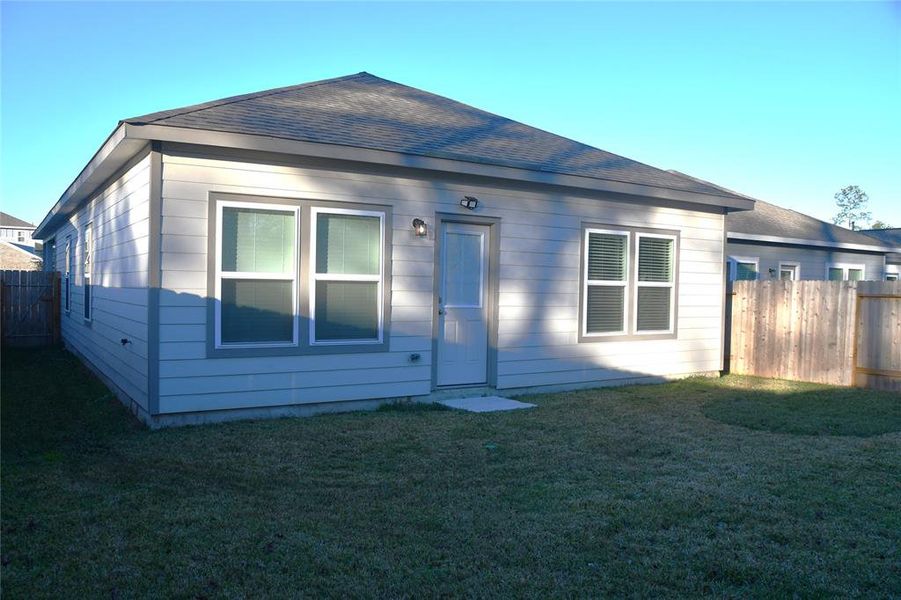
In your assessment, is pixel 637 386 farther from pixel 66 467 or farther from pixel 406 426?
→ pixel 66 467

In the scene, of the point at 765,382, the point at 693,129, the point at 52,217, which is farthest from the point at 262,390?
the point at 693,129

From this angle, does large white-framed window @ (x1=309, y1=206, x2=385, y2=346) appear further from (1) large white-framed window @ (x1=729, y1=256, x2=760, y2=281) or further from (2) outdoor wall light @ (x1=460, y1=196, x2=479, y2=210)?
(1) large white-framed window @ (x1=729, y1=256, x2=760, y2=281)

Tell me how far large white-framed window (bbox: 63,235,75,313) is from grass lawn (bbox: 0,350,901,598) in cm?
753

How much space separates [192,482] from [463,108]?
27.9 ft

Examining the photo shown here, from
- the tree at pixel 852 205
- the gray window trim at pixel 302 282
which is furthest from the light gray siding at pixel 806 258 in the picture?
the tree at pixel 852 205

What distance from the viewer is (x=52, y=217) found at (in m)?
15.4

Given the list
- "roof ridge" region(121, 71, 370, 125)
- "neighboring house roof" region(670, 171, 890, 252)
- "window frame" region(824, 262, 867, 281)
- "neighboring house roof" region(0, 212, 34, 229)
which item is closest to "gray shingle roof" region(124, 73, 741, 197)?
"roof ridge" region(121, 71, 370, 125)

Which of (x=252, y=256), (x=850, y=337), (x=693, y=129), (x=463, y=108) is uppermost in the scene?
(x=693, y=129)

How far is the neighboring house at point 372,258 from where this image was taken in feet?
23.3

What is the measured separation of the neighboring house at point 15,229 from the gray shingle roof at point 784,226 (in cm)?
5425

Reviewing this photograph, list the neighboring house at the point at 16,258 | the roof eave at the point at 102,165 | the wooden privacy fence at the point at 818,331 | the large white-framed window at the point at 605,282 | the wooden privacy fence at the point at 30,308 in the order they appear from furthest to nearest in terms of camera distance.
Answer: the neighboring house at the point at 16,258 < the wooden privacy fence at the point at 30,308 < the wooden privacy fence at the point at 818,331 < the large white-framed window at the point at 605,282 < the roof eave at the point at 102,165

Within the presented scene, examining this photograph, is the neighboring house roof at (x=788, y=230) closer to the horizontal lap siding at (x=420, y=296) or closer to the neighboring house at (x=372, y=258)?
the horizontal lap siding at (x=420, y=296)

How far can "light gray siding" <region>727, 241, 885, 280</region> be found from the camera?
16909 mm

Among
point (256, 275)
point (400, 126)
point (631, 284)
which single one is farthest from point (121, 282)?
point (631, 284)
